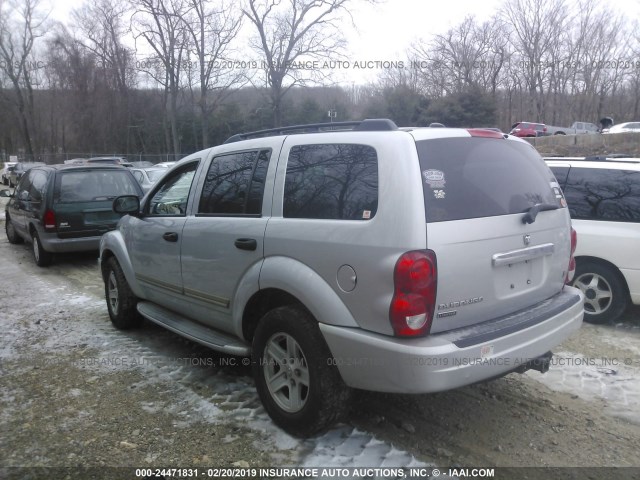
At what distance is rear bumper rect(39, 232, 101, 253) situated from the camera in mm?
8461

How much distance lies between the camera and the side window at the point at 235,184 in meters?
3.58

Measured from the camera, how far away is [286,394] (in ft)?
11.0

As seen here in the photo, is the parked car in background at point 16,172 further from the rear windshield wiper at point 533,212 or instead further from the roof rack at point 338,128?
the rear windshield wiper at point 533,212

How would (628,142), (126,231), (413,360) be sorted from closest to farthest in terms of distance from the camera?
(413,360) → (126,231) → (628,142)

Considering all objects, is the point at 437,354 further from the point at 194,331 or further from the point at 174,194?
the point at 174,194

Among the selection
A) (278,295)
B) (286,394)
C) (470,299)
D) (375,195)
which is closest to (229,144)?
(278,295)

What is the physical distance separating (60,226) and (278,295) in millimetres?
6582

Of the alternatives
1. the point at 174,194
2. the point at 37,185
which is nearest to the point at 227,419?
the point at 174,194

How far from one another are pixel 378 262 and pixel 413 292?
240 mm

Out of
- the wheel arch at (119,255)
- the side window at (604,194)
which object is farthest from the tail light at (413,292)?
the side window at (604,194)

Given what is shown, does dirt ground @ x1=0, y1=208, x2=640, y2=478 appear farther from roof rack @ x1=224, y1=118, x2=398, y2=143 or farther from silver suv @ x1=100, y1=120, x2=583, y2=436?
roof rack @ x1=224, y1=118, x2=398, y2=143

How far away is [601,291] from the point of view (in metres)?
5.32

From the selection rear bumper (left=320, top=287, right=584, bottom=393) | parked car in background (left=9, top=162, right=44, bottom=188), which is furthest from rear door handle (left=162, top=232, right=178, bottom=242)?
parked car in background (left=9, top=162, right=44, bottom=188)

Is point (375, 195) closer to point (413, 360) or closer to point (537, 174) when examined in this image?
point (413, 360)
